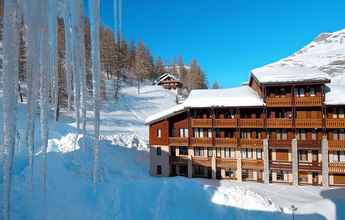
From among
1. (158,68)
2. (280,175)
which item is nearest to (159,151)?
(280,175)

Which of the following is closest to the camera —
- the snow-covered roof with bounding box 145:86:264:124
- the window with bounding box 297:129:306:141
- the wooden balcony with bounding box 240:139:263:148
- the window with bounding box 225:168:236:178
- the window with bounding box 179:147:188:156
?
the window with bounding box 297:129:306:141

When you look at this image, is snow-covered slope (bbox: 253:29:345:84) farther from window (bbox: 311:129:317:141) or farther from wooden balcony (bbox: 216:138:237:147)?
wooden balcony (bbox: 216:138:237:147)

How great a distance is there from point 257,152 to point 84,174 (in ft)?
52.3

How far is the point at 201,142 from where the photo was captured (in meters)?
26.3

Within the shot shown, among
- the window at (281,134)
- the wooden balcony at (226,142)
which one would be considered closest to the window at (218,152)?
the wooden balcony at (226,142)

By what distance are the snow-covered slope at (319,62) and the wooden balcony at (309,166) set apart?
7.70 meters

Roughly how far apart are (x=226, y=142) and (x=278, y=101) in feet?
20.3

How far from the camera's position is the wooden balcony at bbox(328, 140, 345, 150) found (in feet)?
74.2

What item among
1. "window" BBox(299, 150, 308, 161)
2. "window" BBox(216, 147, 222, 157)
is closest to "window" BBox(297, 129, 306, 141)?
"window" BBox(299, 150, 308, 161)

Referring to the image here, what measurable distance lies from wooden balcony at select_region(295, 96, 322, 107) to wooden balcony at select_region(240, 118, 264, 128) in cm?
356

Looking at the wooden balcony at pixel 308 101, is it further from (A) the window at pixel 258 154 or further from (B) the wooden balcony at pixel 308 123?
(A) the window at pixel 258 154

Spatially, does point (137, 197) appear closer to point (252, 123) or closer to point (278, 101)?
point (252, 123)

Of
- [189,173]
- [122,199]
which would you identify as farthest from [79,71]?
[189,173]

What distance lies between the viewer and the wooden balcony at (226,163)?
25.5 m
